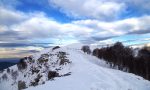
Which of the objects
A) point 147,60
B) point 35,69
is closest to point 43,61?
point 35,69

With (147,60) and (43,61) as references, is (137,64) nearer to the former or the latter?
(147,60)

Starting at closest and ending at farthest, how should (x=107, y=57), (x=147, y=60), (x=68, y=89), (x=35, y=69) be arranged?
(x=68, y=89), (x=147, y=60), (x=107, y=57), (x=35, y=69)

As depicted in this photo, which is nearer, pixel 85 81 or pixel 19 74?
pixel 85 81

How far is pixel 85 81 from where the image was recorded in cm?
4462

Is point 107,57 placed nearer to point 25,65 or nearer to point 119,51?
point 119,51

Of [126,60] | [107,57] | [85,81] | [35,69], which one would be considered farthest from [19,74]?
[85,81]

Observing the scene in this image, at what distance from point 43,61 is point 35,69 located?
676 centimetres

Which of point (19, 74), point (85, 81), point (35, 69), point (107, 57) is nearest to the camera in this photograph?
point (85, 81)

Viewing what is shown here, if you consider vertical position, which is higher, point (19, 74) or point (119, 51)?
point (119, 51)

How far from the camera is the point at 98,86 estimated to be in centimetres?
4025

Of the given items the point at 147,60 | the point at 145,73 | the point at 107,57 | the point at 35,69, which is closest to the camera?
the point at 145,73

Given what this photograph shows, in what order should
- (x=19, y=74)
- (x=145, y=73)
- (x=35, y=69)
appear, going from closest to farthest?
(x=145, y=73) < (x=35, y=69) < (x=19, y=74)

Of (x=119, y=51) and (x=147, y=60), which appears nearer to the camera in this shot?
(x=147, y=60)

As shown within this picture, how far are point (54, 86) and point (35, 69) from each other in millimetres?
110783
